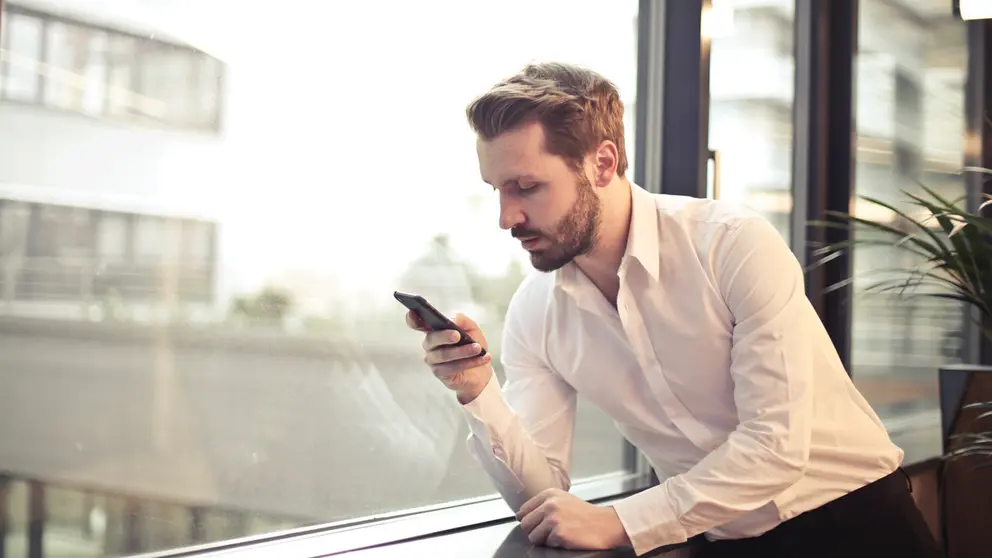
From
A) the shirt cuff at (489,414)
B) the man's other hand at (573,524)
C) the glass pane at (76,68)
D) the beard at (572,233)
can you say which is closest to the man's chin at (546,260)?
the beard at (572,233)

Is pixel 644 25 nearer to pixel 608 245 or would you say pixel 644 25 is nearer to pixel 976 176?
pixel 608 245

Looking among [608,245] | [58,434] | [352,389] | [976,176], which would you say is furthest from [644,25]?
[976,176]

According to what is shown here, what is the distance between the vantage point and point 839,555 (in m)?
1.84

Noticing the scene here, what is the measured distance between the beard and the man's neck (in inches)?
2.3

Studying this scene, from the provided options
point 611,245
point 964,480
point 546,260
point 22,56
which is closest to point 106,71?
point 22,56

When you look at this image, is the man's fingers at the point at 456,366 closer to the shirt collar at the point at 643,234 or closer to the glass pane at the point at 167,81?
the shirt collar at the point at 643,234

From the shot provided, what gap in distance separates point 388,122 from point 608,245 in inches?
24.0

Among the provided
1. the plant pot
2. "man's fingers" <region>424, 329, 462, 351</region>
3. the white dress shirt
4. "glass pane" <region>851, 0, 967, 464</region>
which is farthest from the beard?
"glass pane" <region>851, 0, 967, 464</region>

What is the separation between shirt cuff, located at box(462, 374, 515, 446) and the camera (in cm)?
174

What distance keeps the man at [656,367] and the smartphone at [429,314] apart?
19 mm

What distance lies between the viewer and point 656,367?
6.00 feet

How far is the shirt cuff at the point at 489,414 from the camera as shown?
1741mm

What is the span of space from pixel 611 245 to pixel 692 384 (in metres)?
0.30

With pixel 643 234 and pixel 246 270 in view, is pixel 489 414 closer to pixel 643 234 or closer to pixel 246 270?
pixel 643 234
